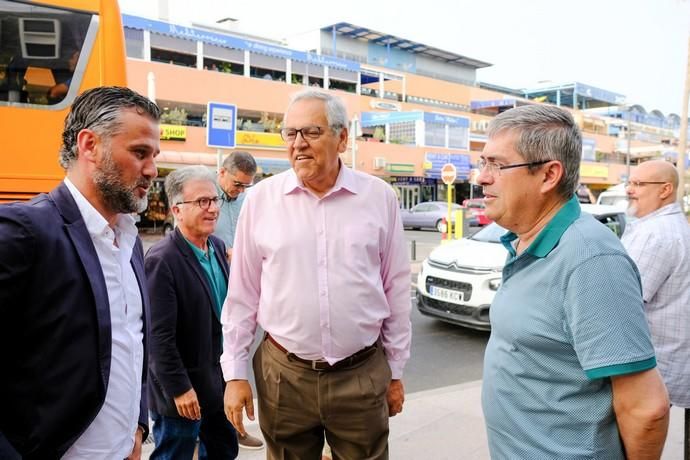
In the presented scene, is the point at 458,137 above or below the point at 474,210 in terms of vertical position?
above

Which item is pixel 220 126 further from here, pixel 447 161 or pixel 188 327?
pixel 447 161

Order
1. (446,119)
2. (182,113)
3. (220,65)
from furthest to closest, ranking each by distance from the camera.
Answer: (446,119) < (220,65) < (182,113)

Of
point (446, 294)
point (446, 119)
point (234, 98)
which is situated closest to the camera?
point (446, 294)

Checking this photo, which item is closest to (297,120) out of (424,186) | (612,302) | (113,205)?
(113,205)

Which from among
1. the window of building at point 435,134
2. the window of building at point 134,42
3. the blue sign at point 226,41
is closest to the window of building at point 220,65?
the blue sign at point 226,41

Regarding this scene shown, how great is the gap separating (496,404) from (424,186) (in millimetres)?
33103

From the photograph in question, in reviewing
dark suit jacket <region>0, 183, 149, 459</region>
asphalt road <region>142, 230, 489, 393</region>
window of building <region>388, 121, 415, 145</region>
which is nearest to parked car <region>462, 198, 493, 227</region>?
window of building <region>388, 121, 415, 145</region>

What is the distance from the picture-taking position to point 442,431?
153 inches

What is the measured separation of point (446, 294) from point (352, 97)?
24806 millimetres

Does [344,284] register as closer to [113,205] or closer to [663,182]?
[113,205]

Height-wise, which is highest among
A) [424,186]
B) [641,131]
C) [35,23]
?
[641,131]

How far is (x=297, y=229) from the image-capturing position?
7.52 feet

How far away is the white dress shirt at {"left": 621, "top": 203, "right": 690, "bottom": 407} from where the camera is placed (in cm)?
278

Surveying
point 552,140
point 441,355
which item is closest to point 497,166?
point 552,140
